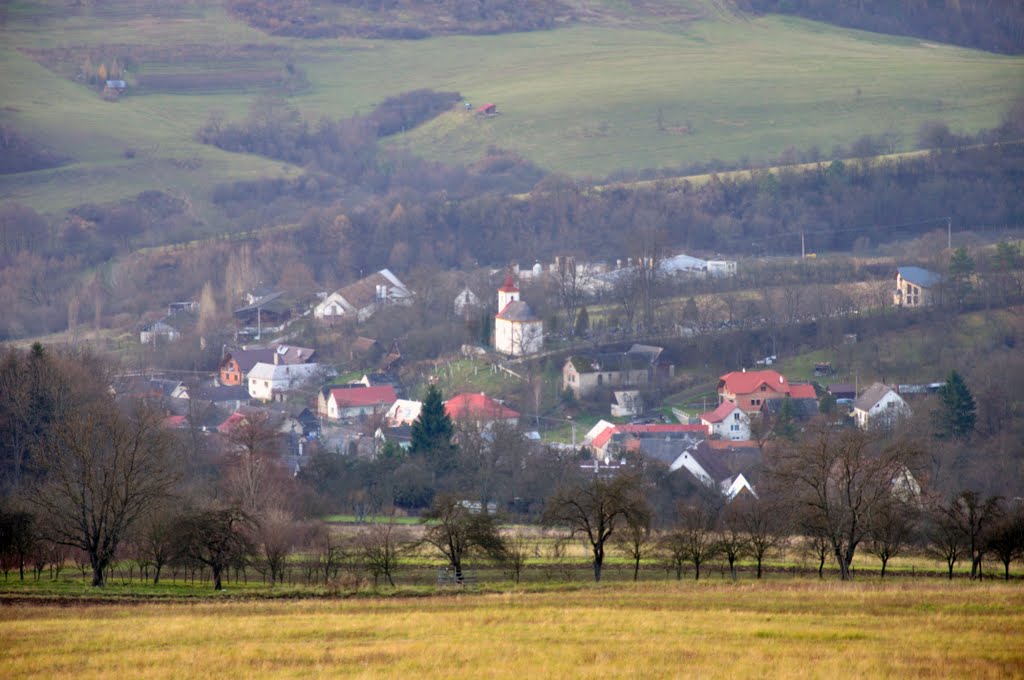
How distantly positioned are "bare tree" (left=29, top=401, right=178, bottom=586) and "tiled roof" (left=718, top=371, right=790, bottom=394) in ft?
91.1

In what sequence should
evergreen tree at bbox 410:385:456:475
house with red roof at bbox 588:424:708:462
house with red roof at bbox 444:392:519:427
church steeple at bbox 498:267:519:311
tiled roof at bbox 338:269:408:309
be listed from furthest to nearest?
1. tiled roof at bbox 338:269:408:309
2. church steeple at bbox 498:267:519:311
3. house with red roof at bbox 444:392:519:427
4. house with red roof at bbox 588:424:708:462
5. evergreen tree at bbox 410:385:456:475

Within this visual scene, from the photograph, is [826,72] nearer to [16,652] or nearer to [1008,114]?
[1008,114]

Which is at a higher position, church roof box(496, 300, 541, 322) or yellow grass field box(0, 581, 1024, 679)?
church roof box(496, 300, 541, 322)

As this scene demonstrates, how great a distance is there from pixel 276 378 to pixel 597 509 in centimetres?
3972

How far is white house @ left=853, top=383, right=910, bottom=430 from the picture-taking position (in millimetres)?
53469

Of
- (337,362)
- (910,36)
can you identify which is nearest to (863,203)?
(337,362)

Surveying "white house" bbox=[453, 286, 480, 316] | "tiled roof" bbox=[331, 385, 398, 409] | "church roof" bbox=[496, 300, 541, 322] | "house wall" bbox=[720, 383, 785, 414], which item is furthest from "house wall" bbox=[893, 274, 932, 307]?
"tiled roof" bbox=[331, 385, 398, 409]

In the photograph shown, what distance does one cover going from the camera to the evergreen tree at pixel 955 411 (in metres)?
51.7

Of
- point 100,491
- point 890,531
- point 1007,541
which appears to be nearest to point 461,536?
point 100,491

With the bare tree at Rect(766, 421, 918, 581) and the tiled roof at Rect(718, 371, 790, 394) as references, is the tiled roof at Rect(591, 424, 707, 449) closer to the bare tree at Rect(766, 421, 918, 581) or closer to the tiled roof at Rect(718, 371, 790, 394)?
the tiled roof at Rect(718, 371, 790, 394)

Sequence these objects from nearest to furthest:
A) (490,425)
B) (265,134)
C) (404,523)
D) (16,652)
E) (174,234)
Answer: (16,652), (404,523), (490,425), (174,234), (265,134)

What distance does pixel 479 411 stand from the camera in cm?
5562

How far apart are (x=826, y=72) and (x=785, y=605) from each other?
13309cm

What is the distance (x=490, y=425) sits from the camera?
54.5m
